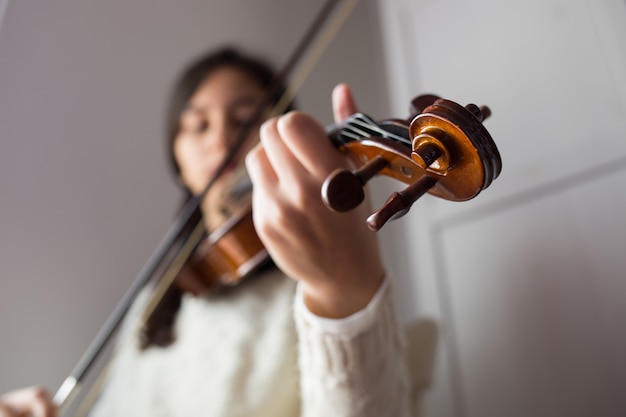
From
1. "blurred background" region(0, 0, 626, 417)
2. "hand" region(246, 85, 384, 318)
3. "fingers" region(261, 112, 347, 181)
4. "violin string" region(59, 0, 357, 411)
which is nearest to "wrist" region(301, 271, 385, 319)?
"hand" region(246, 85, 384, 318)

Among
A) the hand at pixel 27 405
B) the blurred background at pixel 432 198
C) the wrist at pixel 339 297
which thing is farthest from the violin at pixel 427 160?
the hand at pixel 27 405

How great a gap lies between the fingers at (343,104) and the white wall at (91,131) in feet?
1.70

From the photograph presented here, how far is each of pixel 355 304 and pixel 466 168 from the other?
8.4 inches

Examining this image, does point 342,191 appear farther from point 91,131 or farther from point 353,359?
point 91,131

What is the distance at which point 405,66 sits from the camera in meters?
1.02

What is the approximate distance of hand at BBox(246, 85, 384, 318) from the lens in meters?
0.44

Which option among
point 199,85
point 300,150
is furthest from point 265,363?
point 199,85

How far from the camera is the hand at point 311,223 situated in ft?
1.43

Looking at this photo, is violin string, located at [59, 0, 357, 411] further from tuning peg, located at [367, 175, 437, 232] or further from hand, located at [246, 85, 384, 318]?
tuning peg, located at [367, 175, 437, 232]

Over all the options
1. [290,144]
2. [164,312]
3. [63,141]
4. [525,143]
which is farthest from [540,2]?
[63,141]

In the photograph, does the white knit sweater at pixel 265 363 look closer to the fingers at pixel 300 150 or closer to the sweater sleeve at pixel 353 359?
the sweater sleeve at pixel 353 359

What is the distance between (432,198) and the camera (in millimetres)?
939

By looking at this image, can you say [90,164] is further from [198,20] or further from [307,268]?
[307,268]

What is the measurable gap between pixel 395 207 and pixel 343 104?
A: 0.25 meters
